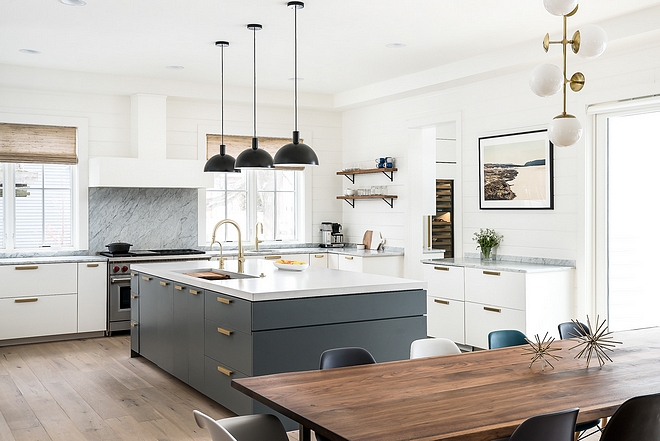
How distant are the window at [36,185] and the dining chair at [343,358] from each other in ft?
17.1

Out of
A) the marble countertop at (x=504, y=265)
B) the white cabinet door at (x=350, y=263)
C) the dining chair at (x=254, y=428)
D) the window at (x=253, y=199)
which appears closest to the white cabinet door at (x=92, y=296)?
the window at (x=253, y=199)

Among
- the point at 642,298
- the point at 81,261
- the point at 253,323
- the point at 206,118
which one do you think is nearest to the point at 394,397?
the point at 253,323

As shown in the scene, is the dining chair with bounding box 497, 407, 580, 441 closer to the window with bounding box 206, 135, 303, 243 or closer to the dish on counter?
the dish on counter

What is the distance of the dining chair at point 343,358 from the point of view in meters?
2.92

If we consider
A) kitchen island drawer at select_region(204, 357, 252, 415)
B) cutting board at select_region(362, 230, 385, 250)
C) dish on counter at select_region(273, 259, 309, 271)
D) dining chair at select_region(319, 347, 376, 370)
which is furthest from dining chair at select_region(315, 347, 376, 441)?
cutting board at select_region(362, 230, 385, 250)

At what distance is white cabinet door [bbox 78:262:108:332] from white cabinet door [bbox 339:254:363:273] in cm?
259

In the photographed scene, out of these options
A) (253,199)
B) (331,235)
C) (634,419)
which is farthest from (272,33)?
(634,419)

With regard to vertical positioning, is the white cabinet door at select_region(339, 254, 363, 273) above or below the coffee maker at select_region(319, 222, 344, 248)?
below

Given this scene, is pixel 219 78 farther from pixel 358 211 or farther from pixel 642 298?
pixel 642 298

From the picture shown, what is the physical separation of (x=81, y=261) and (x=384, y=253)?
3.24 m

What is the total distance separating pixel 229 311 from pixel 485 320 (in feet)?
8.64

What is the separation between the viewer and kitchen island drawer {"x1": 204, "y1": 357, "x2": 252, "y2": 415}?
13.0 feet

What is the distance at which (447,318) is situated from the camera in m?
6.31

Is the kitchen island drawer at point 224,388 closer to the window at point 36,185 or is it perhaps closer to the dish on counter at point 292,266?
the dish on counter at point 292,266
